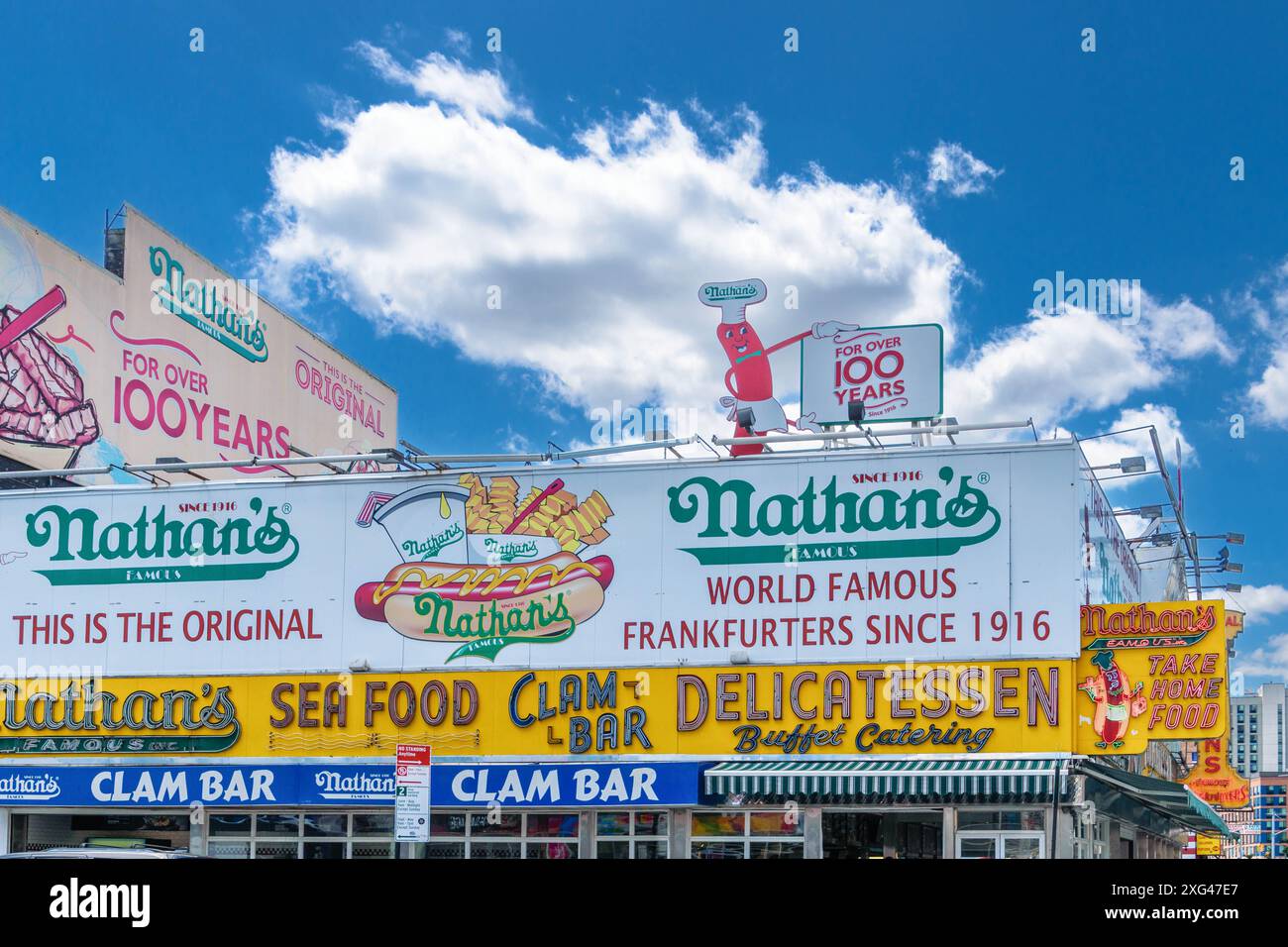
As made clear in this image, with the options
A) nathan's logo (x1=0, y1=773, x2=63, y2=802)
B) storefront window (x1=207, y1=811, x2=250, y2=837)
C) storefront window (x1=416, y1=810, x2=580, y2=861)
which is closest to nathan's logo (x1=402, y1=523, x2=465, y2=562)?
storefront window (x1=416, y1=810, x2=580, y2=861)

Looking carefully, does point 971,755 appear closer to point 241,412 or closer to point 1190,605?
point 1190,605

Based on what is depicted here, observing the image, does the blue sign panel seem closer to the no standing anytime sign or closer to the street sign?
the street sign

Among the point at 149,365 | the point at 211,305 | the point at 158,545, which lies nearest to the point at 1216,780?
the point at 158,545

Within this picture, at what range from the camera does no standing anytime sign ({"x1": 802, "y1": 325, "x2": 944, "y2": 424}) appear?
24.6 m

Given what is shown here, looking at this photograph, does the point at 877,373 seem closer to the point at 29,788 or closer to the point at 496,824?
the point at 496,824

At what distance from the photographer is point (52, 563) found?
88.2 feet

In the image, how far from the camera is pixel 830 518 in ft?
76.3

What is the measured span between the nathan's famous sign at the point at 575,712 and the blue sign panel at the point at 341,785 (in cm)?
50

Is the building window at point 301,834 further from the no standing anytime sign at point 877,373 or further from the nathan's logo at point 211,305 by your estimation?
the nathan's logo at point 211,305

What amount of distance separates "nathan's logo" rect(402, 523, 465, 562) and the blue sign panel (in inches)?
141

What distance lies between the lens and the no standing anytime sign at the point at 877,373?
2458cm

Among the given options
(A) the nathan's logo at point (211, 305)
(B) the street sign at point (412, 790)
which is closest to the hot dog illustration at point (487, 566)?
(B) the street sign at point (412, 790)

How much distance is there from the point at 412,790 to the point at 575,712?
722 centimetres
